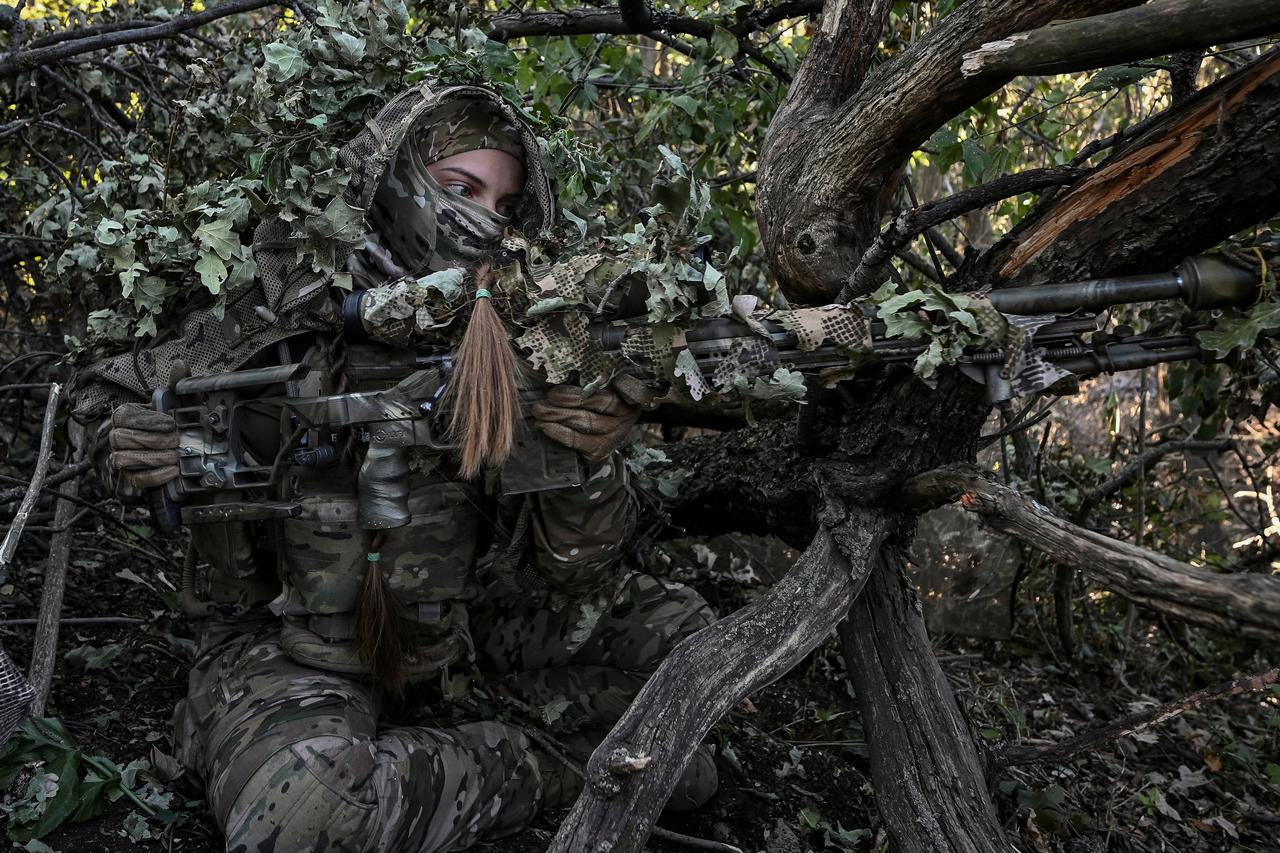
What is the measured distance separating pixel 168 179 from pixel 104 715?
1.82m

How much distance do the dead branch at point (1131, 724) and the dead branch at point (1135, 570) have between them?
0.32 meters

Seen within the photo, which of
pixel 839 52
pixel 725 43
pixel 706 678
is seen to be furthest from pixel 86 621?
pixel 839 52

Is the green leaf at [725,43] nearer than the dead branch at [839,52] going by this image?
No

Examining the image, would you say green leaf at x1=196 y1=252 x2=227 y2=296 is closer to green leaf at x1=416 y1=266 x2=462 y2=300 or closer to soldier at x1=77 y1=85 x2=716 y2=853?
soldier at x1=77 y1=85 x2=716 y2=853

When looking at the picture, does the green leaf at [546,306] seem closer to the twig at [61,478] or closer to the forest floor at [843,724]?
the forest floor at [843,724]

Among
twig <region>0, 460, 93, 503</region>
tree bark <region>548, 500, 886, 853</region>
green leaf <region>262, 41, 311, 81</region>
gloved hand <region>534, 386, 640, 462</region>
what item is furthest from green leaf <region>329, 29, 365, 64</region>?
tree bark <region>548, 500, 886, 853</region>

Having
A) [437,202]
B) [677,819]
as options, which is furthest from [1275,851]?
[437,202]

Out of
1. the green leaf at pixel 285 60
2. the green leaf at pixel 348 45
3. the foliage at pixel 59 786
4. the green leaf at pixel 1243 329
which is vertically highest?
the green leaf at pixel 348 45

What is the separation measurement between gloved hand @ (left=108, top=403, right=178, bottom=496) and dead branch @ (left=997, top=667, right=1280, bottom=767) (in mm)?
2510

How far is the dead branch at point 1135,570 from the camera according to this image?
5.85ft

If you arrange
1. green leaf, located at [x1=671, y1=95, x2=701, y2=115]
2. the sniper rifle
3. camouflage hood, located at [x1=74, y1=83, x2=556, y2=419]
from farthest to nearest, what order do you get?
green leaf, located at [x1=671, y1=95, x2=701, y2=115]
camouflage hood, located at [x1=74, y1=83, x2=556, y2=419]
the sniper rifle

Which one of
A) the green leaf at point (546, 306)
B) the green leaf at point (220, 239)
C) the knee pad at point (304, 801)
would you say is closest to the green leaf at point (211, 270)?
the green leaf at point (220, 239)

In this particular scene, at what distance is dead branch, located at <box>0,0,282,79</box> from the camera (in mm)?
3250

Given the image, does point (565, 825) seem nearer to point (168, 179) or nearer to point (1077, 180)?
point (1077, 180)
